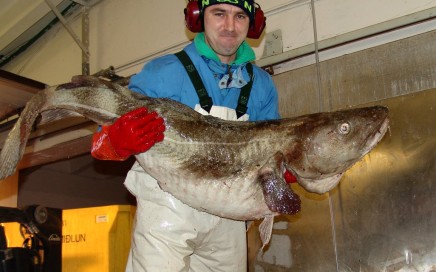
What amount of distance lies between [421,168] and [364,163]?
358 millimetres

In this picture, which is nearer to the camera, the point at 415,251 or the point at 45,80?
the point at 415,251

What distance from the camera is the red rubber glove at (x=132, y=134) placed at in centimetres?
194

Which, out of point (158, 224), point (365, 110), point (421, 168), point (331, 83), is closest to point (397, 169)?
point (421, 168)

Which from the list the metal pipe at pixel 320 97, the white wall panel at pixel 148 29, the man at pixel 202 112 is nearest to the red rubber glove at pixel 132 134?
the man at pixel 202 112

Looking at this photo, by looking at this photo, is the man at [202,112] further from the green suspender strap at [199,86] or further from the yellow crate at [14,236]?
the yellow crate at [14,236]

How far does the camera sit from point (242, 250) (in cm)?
242

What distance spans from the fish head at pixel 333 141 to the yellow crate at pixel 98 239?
230cm

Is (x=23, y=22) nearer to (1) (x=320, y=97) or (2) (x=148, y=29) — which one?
(2) (x=148, y=29)

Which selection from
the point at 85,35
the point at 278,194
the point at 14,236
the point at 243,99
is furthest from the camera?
the point at 85,35

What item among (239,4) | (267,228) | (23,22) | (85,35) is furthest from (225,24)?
(23,22)

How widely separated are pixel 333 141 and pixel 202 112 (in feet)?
2.19

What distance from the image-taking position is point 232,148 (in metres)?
2.03

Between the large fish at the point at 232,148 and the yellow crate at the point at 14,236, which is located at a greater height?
the large fish at the point at 232,148

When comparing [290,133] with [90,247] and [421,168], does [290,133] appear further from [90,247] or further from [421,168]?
[90,247]
